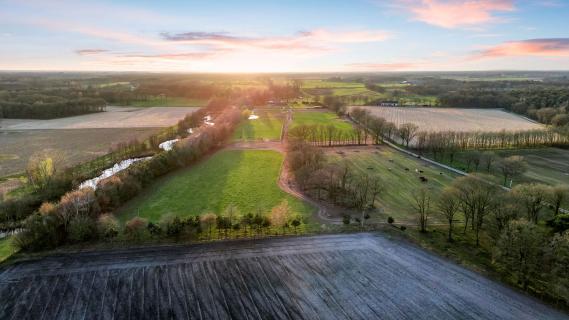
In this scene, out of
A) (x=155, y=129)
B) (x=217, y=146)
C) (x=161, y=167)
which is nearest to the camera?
(x=161, y=167)

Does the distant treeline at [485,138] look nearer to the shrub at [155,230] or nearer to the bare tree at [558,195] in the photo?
the bare tree at [558,195]

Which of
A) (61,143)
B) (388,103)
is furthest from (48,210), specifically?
(388,103)

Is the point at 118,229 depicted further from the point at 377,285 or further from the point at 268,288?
the point at 377,285

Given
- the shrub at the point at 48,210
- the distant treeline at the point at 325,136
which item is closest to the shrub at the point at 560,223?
the distant treeline at the point at 325,136

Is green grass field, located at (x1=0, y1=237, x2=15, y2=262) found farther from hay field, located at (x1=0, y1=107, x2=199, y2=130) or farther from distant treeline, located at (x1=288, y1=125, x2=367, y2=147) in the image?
hay field, located at (x1=0, y1=107, x2=199, y2=130)

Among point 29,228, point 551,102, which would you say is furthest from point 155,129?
point 551,102

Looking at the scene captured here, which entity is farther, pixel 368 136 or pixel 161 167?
pixel 368 136

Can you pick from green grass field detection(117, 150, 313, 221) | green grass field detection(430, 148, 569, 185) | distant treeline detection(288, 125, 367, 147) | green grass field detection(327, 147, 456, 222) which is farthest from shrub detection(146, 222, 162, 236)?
distant treeline detection(288, 125, 367, 147)
